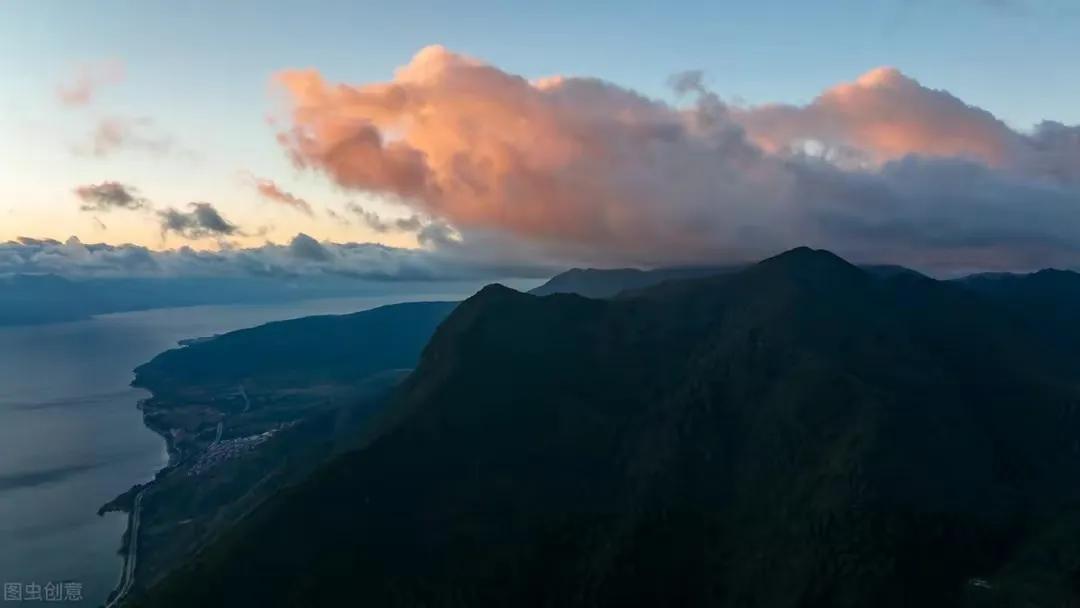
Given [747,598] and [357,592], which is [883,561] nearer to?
[747,598]

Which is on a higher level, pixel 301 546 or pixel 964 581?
pixel 301 546

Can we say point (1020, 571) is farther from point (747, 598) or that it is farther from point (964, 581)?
point (747, 598)

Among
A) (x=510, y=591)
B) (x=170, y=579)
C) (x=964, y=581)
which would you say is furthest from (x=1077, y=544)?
(x=170, y=579)

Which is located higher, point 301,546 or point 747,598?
point 301,546

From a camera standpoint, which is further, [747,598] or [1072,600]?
[747,598]

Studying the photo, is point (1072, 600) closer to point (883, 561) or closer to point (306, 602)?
point (883, 561)

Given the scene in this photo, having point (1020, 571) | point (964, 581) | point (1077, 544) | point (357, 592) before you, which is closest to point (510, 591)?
point (357, 592)

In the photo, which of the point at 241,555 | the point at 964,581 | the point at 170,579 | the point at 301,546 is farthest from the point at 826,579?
the point at 170,579

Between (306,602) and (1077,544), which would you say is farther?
(1077,544)
